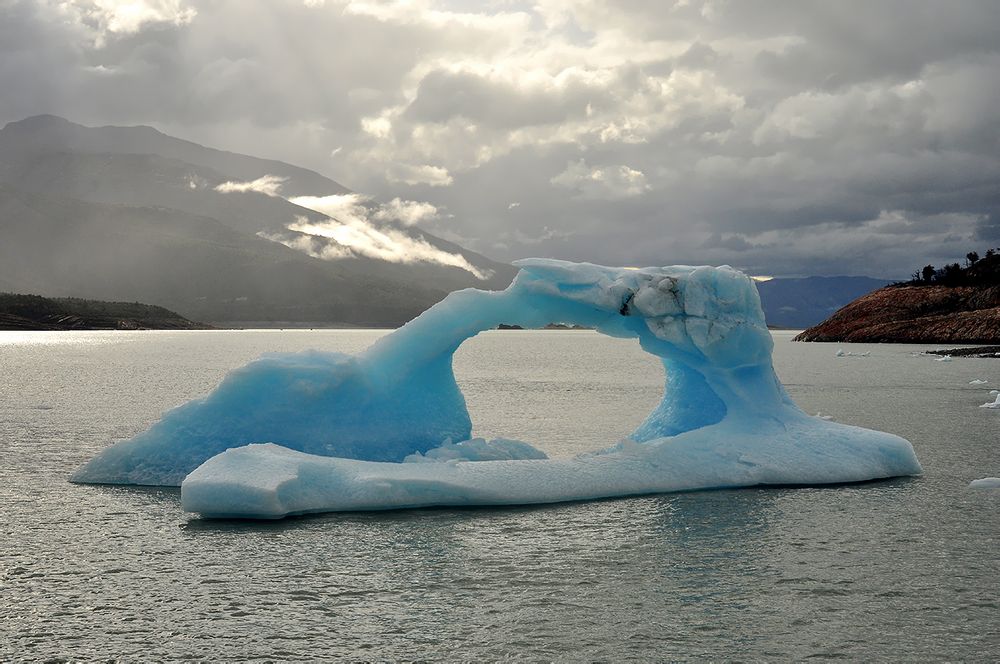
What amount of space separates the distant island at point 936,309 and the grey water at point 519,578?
85377mm

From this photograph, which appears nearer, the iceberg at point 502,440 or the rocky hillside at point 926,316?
the iceberg at point 502,440

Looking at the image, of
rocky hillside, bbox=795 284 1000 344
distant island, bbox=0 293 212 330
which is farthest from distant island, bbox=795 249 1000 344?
distant island, bbox=0 293 212 330

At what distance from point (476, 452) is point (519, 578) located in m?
5.69

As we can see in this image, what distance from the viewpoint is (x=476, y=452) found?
14.9m

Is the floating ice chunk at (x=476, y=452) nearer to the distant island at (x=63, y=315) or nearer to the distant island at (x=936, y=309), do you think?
the distant island at (x=936, y=309)

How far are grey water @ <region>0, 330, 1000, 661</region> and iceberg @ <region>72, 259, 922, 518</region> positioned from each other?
45 centimetres

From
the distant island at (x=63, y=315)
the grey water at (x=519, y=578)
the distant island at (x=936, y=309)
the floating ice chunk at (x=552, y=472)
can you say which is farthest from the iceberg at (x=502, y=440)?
the distant island at (x=63, y=315)

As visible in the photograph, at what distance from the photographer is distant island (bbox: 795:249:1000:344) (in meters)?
90.9

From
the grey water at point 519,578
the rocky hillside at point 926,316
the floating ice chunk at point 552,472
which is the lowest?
the grey water at point 519,578

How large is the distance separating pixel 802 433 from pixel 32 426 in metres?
20.6

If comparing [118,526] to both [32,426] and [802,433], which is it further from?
[32,426]

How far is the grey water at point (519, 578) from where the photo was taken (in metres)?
7.46

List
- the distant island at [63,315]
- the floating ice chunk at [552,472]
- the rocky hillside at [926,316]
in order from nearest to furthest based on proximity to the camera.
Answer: the floating ice chunk at [552,472]
the rocky hillside at [926,316]
the distant island at [63,315]

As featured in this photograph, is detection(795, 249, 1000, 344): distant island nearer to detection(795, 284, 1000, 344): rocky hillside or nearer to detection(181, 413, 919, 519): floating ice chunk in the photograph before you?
detection(795, 284, 1000, 344): rocky hillside
